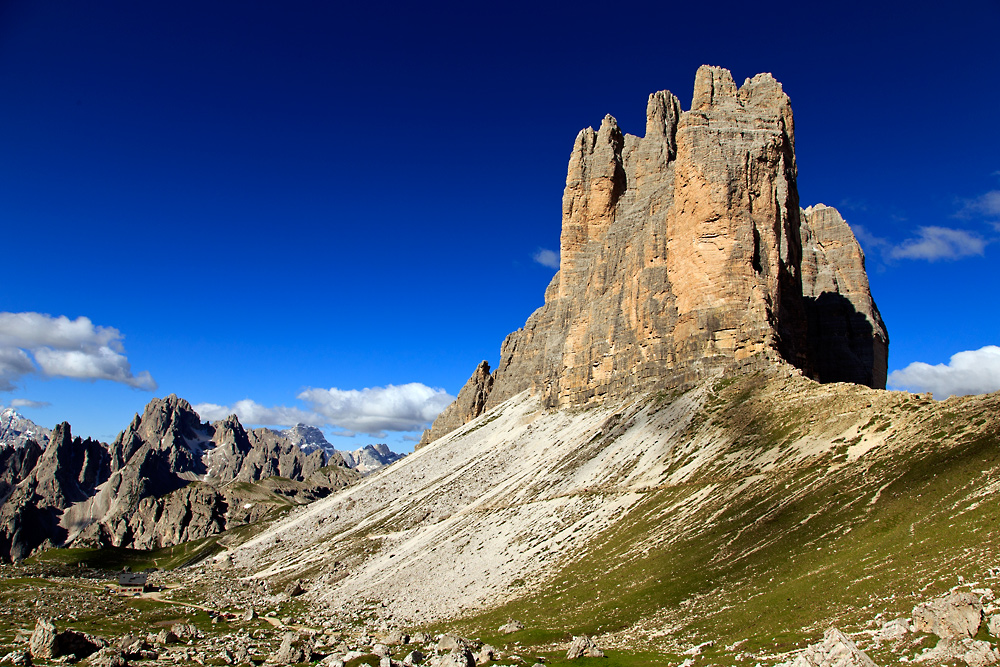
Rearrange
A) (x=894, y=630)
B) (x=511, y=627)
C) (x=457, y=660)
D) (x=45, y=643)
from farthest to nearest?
1. (x=511, y=627)
2. (x=45, y=643)
3. (x=457, y=660)
4. (x=894, y=630)

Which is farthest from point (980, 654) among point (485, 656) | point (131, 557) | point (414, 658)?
point (131, 557)

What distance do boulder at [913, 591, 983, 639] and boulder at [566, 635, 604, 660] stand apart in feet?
50.5

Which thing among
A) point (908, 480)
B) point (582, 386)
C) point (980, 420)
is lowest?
point (908, 480)

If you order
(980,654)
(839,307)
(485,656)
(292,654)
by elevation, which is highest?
(839,307)

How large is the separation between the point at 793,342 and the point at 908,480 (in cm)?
4852

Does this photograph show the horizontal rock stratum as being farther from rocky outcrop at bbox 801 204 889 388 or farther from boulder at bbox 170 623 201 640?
boulder at bbox 170 623 201 640

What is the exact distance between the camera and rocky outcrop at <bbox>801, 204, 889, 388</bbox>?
3866 inches

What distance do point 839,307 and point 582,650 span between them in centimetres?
9378

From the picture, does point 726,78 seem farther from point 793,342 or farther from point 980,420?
point 980,420

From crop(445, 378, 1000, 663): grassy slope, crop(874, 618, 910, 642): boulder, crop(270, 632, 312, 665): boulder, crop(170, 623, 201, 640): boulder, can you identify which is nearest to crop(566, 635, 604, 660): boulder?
crop(445, 378, 1000, 663): grassy slope

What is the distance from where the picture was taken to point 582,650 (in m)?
31.3

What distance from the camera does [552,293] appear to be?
155 m

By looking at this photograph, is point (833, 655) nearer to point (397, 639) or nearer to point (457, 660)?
point (457, 660)

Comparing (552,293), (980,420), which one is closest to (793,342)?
(980,420)
